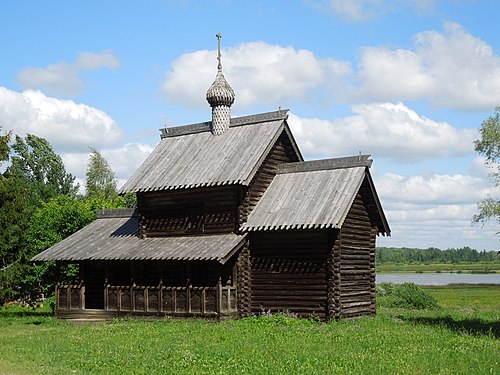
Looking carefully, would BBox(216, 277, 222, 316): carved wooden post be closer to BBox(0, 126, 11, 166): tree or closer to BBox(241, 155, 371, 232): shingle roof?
BBox(241, 155, 371, 232): shingle roof

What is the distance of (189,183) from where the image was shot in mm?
→ 30047

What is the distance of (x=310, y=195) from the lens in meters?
29.0

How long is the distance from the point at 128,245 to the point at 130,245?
11 centimetres

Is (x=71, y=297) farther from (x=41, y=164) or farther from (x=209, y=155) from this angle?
(x=41, y=164)

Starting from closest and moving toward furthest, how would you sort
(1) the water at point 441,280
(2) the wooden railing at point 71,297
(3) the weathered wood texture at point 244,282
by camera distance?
(3) the weathered wood texture at point 244,282 → (2) the wooden railing at point 71,297 → (1) the water at point 441,280

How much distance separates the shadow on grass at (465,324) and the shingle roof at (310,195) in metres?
5.28

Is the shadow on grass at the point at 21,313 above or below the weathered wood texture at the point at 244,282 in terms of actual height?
below

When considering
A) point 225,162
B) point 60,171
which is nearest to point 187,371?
point 225,162

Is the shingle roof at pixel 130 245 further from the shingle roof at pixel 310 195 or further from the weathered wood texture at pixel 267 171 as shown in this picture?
the shingle roof at pixel 310 195

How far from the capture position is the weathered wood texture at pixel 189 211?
29578 millimetres

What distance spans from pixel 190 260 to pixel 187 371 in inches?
436

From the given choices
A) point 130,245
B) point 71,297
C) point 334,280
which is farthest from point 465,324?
point 71,297

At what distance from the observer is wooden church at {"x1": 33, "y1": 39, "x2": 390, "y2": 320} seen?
1097 inches

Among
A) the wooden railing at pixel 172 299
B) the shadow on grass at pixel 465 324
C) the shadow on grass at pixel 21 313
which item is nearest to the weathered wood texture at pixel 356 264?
the shadow on grass at pixel 465 324
